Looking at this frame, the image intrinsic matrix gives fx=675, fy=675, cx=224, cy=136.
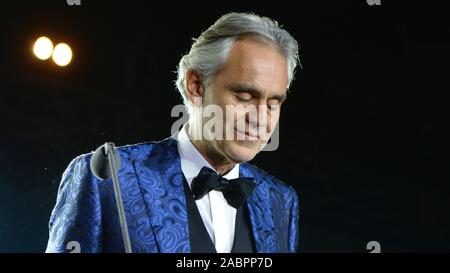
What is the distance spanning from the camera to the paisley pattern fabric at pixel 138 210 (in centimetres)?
161

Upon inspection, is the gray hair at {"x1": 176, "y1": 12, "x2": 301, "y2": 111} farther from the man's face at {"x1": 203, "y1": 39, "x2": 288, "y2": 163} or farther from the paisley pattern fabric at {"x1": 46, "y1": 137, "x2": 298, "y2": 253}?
the paisley pattern fabric at {"x1": 46, "y1": 137, "x2": 298, "y2": 253}

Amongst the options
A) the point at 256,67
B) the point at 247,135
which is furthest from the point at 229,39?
the point at 247,135

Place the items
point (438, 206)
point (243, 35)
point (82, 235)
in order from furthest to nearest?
point (438, 206) < point (243, 35) < point (82, 235)

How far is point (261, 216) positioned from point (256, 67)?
41 centimetres

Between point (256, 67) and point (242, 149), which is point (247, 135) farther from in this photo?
point (256, 67)

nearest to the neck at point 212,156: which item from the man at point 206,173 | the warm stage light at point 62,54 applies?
the man at point 206,173

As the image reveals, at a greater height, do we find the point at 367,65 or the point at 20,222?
the point at 367,65

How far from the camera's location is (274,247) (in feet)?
5.89

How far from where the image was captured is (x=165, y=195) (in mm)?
1713

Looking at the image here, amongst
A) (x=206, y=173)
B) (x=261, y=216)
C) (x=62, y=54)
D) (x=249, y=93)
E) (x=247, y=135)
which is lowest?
(x=261, y=216)

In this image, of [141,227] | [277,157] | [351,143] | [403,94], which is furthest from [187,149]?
[403,94]

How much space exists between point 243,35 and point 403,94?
0.72 m

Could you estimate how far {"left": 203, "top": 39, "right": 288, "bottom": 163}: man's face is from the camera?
5.65 ft
